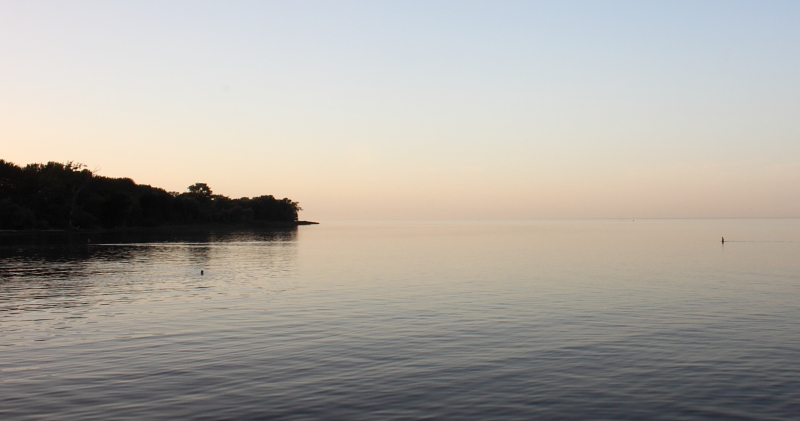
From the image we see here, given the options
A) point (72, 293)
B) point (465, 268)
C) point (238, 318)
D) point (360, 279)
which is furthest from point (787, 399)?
point (465, 268)

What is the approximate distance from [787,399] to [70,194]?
206m

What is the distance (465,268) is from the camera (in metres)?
69.4

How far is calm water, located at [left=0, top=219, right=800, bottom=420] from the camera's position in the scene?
60.5ft

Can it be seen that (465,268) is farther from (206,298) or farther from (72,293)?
(72,293)

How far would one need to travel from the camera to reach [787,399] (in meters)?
18.9

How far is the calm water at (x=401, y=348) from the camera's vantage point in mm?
18453

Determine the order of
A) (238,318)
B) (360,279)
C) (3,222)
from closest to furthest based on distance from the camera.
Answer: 1. (238,318)
2. (360,279)
3. (3,222)

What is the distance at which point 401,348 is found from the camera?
2658 centimetres

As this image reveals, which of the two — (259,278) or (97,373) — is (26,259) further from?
(97,373)

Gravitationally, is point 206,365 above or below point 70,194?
below

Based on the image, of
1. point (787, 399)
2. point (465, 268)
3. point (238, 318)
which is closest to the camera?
point (787, 399)

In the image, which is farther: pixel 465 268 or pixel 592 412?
pixel 465 268

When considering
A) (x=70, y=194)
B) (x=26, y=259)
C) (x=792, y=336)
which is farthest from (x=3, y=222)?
(x=792, y=336)

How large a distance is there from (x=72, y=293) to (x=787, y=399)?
45.2 m
